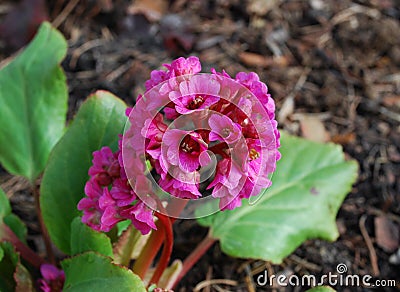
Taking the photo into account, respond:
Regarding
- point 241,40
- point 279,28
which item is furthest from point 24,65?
point 279,28

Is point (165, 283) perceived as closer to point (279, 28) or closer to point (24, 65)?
point (24, 65)

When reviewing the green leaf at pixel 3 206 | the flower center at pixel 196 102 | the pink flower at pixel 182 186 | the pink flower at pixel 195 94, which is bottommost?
the green leaf at pixel 3 206

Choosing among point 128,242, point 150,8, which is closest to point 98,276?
point 128,242

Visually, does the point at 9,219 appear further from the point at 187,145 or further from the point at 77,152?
the point at 187,145

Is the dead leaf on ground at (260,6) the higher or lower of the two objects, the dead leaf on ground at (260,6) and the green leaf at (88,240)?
the lower

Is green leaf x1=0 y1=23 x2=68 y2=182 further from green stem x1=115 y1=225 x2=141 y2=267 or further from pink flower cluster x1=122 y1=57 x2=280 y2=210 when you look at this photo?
pink flower cluster x1=122 y1=57 x2=280 y2=210

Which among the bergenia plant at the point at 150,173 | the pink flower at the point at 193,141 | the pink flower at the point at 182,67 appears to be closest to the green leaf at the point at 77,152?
the bergenia plant at the point at 150,173

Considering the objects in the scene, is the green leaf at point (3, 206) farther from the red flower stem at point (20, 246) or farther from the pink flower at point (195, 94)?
the pink flower at point (195, 94)
